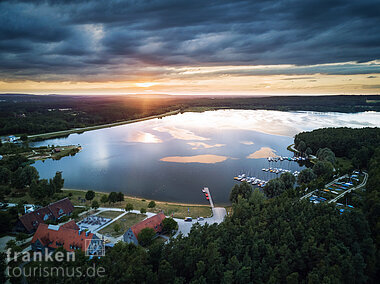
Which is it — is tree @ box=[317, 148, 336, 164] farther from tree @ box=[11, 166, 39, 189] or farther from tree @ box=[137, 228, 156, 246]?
tree @ box=[11, 166, 39, 189]

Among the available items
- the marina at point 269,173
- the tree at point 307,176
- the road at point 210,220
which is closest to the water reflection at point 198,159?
the marina at point 269,173

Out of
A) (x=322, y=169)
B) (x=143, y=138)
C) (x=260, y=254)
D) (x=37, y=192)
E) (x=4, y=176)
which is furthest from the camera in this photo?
(x=143, y=138)

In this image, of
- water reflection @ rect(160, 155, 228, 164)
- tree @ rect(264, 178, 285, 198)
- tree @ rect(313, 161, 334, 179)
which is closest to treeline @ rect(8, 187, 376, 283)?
tree @ rect(264, 178, 285, 198)

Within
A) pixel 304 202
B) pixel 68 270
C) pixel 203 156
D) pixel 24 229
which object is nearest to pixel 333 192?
pixel 304 202

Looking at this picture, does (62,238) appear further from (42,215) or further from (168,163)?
(168,163)

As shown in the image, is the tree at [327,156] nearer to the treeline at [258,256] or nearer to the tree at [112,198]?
the treeline at [258,256]

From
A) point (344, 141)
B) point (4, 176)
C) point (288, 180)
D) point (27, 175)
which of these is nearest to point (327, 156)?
point (344, 141)

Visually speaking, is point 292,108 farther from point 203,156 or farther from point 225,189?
point 225,189
